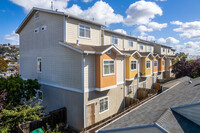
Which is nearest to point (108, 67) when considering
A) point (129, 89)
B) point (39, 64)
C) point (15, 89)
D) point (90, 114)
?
point (90, 114)

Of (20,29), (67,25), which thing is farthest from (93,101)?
A: (20,29)

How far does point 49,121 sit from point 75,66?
5493 millimetres

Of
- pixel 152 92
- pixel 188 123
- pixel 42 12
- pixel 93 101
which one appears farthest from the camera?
pixel 152 92

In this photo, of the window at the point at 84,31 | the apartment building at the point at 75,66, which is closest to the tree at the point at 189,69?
the apartment building at the point at 75,66

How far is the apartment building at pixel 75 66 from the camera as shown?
36.7 ft

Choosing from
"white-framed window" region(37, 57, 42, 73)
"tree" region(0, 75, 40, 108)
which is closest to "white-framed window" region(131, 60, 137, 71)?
"white-framed window" region(37, 57, 42, 73)

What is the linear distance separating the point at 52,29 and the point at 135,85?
44.6ft

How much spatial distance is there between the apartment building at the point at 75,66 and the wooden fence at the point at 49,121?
565 millimetres

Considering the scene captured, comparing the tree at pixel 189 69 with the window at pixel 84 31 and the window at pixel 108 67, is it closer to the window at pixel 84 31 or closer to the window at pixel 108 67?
the window at pixel 108 67

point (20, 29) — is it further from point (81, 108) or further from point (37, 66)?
point (81, 108)

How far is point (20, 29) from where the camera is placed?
729 inches

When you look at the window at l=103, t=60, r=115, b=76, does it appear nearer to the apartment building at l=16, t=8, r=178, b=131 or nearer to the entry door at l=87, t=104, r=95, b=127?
the apartment building at l=16, t=8, r=178, b=131

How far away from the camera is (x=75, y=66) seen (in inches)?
448

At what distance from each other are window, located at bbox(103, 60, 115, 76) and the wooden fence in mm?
5471
